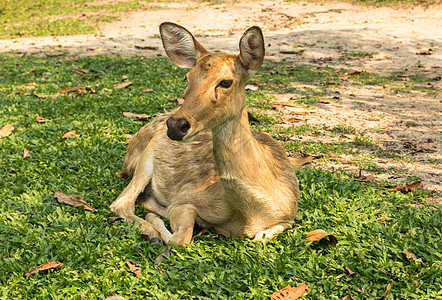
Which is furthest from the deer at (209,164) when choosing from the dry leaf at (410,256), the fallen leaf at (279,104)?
the fallen leaf at (279,104)

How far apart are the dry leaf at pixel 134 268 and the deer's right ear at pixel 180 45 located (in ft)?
5.14

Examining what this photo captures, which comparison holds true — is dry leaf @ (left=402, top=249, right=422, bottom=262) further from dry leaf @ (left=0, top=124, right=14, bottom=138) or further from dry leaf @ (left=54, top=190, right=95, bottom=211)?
dry leaf @ (left=0, top=124, right=14, bottom=138)

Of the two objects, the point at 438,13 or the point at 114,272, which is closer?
the point at 114,272

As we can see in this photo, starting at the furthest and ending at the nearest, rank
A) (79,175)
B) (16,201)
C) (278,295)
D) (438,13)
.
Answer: (438,13)
(79,175)
(16,201)
(278,295)

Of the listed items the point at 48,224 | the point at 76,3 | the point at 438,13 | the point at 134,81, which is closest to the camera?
the point at 48,224

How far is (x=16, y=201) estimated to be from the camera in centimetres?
433

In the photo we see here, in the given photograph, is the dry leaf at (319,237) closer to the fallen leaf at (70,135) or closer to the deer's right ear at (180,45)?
the deer's right ear at (180,45)

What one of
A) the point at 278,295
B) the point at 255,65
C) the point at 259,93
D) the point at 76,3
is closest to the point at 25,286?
the point at 278,295

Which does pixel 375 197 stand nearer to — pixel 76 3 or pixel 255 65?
pixel 255 65

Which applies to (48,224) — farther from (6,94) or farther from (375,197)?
(6,94)

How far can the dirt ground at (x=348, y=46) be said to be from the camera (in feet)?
20.5

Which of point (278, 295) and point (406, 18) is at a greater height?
point (406, 18)

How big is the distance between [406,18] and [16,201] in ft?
49.2

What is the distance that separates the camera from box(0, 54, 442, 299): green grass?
314 cm
